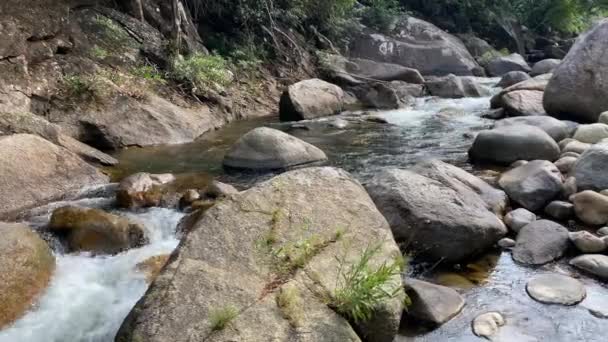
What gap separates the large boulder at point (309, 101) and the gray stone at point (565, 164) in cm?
566

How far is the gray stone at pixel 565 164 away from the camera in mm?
6754

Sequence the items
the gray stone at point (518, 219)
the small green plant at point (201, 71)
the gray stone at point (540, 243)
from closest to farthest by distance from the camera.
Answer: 1. the gray stone at point (540, 243)
2. the gray stone at point (518, 219)
3. the small green plant at point (201, 71)

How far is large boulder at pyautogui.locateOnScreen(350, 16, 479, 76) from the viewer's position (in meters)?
19.9

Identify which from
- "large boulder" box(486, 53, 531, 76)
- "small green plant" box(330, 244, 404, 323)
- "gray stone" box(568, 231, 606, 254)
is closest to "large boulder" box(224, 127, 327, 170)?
"gray stone" box(568, 231, 606, 254)

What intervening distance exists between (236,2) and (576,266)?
40.5 feet

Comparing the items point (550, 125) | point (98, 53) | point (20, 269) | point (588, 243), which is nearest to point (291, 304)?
point (20, 269)

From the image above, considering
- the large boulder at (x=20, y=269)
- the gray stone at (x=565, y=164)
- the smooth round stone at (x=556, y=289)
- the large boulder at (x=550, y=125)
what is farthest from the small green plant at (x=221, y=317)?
the large boulder at (x=550, y=125)

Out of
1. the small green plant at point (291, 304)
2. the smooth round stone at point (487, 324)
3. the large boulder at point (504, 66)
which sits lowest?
the large boulder at point (504, 66)

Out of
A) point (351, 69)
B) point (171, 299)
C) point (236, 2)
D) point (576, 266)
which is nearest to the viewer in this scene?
point (171, 299)

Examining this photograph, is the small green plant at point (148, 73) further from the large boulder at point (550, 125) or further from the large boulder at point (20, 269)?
the large boulder at point (20, 269)

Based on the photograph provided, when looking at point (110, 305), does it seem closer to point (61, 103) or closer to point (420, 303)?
point (420, 303)

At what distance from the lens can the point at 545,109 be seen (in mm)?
10398

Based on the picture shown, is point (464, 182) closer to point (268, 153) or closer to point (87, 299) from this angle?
point (268, 153)

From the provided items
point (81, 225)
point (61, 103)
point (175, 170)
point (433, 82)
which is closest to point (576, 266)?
point (81, 225)
